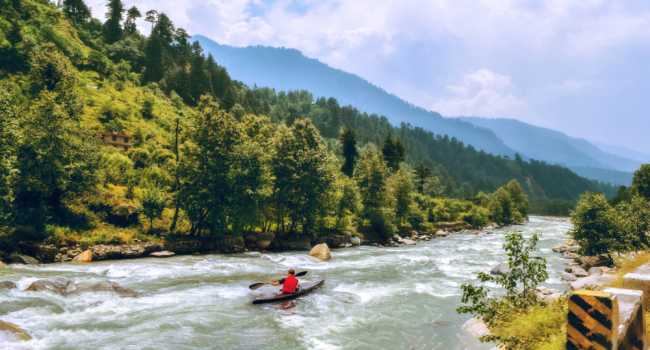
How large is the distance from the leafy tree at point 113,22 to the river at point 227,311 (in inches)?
3973

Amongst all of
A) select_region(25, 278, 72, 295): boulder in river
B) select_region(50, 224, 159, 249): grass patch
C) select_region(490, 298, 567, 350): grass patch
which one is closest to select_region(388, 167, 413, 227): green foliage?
select_region(50, 224, 159, 249): grass patch

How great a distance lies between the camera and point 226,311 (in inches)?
790

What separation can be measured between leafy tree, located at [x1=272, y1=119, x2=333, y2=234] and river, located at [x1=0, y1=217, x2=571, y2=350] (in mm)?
15353

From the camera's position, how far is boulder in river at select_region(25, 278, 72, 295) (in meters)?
20.5

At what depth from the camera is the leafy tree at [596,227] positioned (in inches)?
1414

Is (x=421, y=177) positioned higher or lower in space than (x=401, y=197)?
higher

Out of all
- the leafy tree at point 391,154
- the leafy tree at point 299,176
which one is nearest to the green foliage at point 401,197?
the leafy tree at point 299,176

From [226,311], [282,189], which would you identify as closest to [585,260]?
[282,189]

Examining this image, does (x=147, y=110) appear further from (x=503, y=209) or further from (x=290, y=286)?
(x=503, y=209)

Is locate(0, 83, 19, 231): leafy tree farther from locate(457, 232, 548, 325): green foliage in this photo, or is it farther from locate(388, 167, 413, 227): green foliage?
locate(388, 167, 413, 227): green foliage

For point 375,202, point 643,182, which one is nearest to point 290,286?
point 375,202

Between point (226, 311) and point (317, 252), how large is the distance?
19.5 metres

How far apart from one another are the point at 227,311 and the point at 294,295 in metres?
3.96

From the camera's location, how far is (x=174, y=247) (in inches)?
1483
